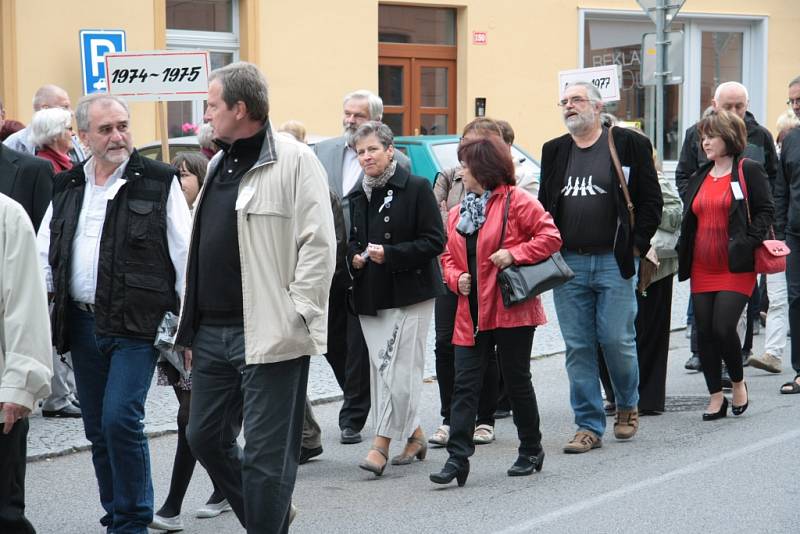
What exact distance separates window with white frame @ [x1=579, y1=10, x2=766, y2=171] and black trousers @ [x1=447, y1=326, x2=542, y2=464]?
48.8ft

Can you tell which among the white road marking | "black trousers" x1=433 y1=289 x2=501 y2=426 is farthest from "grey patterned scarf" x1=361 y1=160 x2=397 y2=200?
the white road marking

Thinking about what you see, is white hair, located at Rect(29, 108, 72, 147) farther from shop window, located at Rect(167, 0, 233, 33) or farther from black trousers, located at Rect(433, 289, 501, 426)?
shop window, located at Rect(167, 0, 233, 33)

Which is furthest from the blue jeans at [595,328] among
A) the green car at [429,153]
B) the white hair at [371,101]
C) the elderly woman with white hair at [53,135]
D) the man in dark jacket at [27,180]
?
the green car at [429,153]

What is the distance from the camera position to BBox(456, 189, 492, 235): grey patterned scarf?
701 centimetres

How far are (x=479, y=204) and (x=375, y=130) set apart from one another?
72 centimetres

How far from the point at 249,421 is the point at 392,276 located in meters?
2.40

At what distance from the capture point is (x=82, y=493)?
22.7 ft

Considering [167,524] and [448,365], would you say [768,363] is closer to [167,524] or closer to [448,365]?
[448,365]

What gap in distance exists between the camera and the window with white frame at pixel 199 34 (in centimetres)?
1808

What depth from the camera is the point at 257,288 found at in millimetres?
4918

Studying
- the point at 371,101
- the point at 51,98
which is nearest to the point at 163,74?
the point at 51,98

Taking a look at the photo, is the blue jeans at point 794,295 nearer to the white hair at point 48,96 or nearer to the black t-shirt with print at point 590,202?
the black t-shirt with print at point 590,202

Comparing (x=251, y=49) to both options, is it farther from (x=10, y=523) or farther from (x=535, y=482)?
(x=10, y=523)

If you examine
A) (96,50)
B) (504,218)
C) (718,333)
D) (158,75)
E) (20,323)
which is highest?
(96,50)
